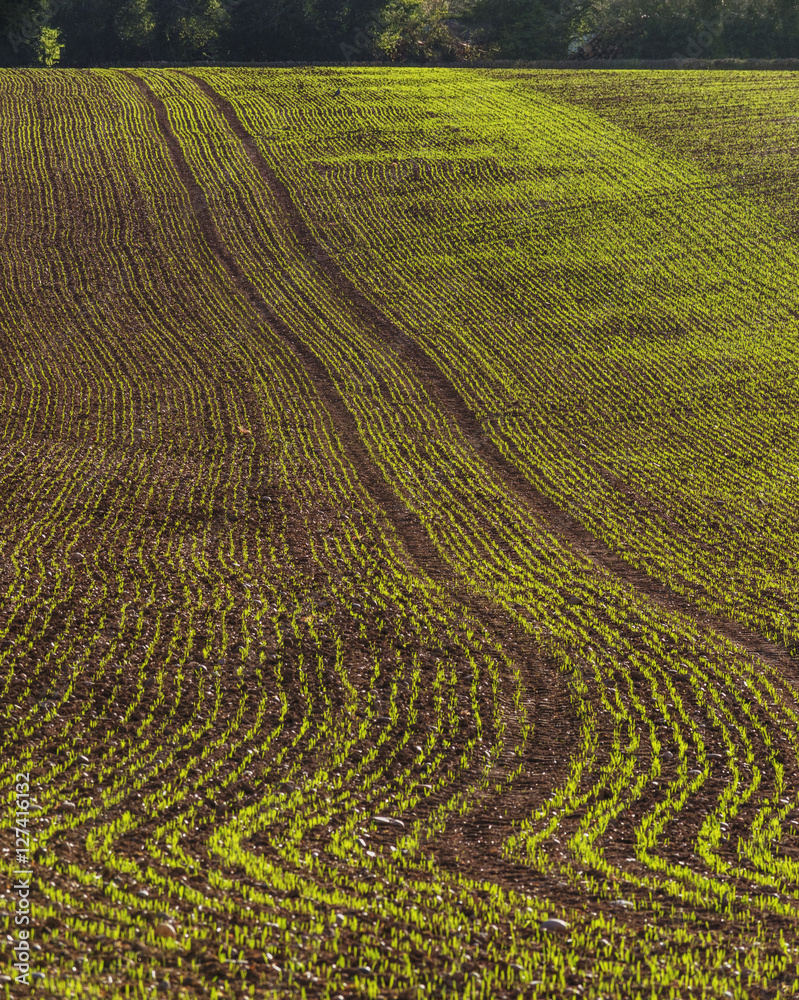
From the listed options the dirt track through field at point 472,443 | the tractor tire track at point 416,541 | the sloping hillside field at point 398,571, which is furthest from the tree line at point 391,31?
the tractor tire track at point 416,541

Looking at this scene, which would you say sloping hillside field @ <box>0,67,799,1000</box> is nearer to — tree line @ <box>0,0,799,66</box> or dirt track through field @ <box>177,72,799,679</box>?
dirt track through field @ <box>177,72,799,679</box>

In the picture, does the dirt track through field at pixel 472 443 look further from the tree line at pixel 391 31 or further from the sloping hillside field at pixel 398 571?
the tree line at pixel 391 31

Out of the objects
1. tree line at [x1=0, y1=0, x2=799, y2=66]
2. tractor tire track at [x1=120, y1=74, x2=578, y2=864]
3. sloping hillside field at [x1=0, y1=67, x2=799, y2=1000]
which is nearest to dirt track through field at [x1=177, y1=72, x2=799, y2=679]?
tractor tire track at [x1=120, y1=74, x2=578, y2=864]

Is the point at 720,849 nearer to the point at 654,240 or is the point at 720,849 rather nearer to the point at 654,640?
the point at 654,640

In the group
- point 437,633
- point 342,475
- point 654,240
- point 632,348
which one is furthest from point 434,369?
point 437,633

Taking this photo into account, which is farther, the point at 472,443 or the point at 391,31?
the point at 391,31

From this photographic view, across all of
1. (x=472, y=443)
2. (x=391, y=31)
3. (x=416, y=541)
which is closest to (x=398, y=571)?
(x=416, y=541)

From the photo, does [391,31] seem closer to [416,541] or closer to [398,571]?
[416,541]
